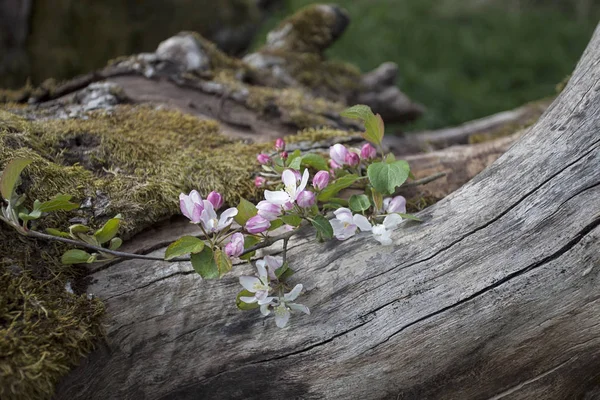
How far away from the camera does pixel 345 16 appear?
386 centimetres

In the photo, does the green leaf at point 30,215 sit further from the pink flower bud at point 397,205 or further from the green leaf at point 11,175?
the pink flower bud at point 397,205

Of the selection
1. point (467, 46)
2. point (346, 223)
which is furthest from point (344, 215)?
point (467, 46)

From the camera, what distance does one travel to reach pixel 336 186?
1.69 m

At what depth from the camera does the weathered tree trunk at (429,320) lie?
1482 mm

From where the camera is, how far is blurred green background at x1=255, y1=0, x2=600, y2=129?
6.30 meters

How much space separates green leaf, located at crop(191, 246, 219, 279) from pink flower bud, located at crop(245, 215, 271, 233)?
0.45 ft

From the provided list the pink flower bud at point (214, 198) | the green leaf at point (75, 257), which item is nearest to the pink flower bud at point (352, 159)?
the pink flower bud at point (214, 198)

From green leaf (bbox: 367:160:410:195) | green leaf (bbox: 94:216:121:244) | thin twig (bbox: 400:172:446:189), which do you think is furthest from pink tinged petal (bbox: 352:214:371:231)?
green leaf (bbox: 94:216:121:244)

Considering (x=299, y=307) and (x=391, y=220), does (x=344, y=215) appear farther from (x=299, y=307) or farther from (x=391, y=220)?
(x=299, y=307)

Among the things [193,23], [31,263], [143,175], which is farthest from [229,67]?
[193,23]

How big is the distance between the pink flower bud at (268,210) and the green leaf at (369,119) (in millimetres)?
365

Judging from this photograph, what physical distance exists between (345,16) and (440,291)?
2.82 meters

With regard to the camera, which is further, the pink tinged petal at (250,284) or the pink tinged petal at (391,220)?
the pink tinged petal at (391,220)

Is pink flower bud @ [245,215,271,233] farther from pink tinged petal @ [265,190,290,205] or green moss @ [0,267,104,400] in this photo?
green moss @ [0,267,104,400]
